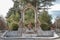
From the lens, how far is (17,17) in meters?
Result: 17.2

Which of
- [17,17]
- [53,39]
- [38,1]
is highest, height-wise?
[38,1]

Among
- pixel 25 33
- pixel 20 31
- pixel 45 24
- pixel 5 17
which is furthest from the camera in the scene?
pixel 5 17

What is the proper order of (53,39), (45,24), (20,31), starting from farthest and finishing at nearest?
(45,24)
(20,31)
(53,39)

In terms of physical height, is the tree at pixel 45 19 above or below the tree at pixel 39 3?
below

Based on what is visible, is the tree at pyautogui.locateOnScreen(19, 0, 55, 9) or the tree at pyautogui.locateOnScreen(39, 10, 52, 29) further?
the tree at pyautogui.locateOnScreen(19, 0, 55, 9)

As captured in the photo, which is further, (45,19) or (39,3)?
(39,3)

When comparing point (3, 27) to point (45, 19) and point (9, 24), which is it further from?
point (45, 19)

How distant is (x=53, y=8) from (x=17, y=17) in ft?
16.6

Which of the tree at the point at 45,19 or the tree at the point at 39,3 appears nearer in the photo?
the tree at the point at 45,19

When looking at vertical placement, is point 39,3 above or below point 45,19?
above

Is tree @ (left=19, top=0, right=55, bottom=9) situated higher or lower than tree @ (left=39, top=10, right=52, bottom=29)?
higher

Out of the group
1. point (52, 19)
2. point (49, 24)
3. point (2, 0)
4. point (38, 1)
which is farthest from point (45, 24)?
point (2, 0)

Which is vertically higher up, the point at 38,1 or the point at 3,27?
the point at 38,1

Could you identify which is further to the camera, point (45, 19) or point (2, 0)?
point (2, 0)
